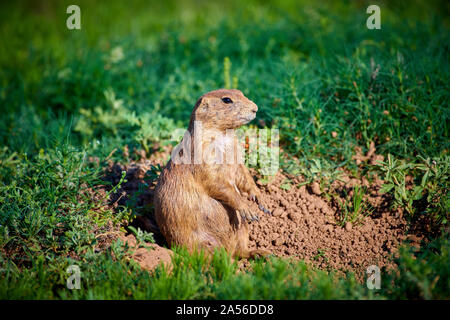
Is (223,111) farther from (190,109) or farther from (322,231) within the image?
(190,109)

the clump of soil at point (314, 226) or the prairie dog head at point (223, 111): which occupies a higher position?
the prairie dog head at point (223, 111)

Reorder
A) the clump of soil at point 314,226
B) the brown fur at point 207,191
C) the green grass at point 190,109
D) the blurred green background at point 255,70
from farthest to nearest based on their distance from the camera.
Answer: the blurred green background at point 255,70
the clump of soil at point 314,226
the brown fur at point 207,191
the green grass at point 190,109

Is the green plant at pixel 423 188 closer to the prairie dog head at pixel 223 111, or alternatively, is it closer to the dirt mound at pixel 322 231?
the dirt mound at pixel 322 231

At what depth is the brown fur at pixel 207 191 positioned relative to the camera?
297cm

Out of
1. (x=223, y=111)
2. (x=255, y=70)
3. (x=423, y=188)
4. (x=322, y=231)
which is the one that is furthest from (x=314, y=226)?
(x=255, y=70)

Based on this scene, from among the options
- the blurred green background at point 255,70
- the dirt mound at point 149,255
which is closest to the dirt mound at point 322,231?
the blurred green background at point 255,70

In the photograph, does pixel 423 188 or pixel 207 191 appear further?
pixel 423 188

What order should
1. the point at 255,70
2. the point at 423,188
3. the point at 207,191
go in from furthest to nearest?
the point at 255,70 → the point at 423,188 → the point at 207,191

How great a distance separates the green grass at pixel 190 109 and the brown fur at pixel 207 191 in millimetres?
219

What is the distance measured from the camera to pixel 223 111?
302 centimetres

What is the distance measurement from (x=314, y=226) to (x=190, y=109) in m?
2.12
